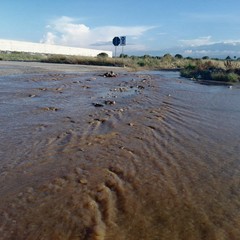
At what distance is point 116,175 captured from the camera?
16.0ft

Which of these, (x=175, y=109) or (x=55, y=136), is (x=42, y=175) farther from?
(x=175, y=109)

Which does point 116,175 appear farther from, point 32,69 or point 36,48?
point 36,48

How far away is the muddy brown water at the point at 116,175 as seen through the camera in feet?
11.7

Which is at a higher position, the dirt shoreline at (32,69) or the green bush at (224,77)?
the green bush at (224,77)

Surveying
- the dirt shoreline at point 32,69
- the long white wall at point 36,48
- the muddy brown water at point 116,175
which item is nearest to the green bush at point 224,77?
the dirt shoreline at point 32,69

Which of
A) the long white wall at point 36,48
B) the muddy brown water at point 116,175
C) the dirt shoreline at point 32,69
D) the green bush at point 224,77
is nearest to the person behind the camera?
the muddy brown water at point 116,175

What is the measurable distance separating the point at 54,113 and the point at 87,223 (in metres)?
5.46

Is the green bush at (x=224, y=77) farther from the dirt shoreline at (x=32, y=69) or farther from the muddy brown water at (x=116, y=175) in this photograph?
the muddy brown water at (x=116, y=175)

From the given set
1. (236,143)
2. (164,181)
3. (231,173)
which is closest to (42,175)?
(164,181)

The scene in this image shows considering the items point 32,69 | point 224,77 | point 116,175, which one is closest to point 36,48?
point 32,69

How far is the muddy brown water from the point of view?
3557 mm

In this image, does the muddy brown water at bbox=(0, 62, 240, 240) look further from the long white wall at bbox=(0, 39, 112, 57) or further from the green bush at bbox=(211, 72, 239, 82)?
the long white wall at bbox=(0, 39, 112, 57)

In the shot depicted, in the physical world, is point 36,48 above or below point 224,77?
below

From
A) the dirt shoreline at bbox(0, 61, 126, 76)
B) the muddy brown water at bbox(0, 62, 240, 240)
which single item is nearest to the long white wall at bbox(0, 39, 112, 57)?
the dirt shoreline at bbox(0, 61, 126, 76)
